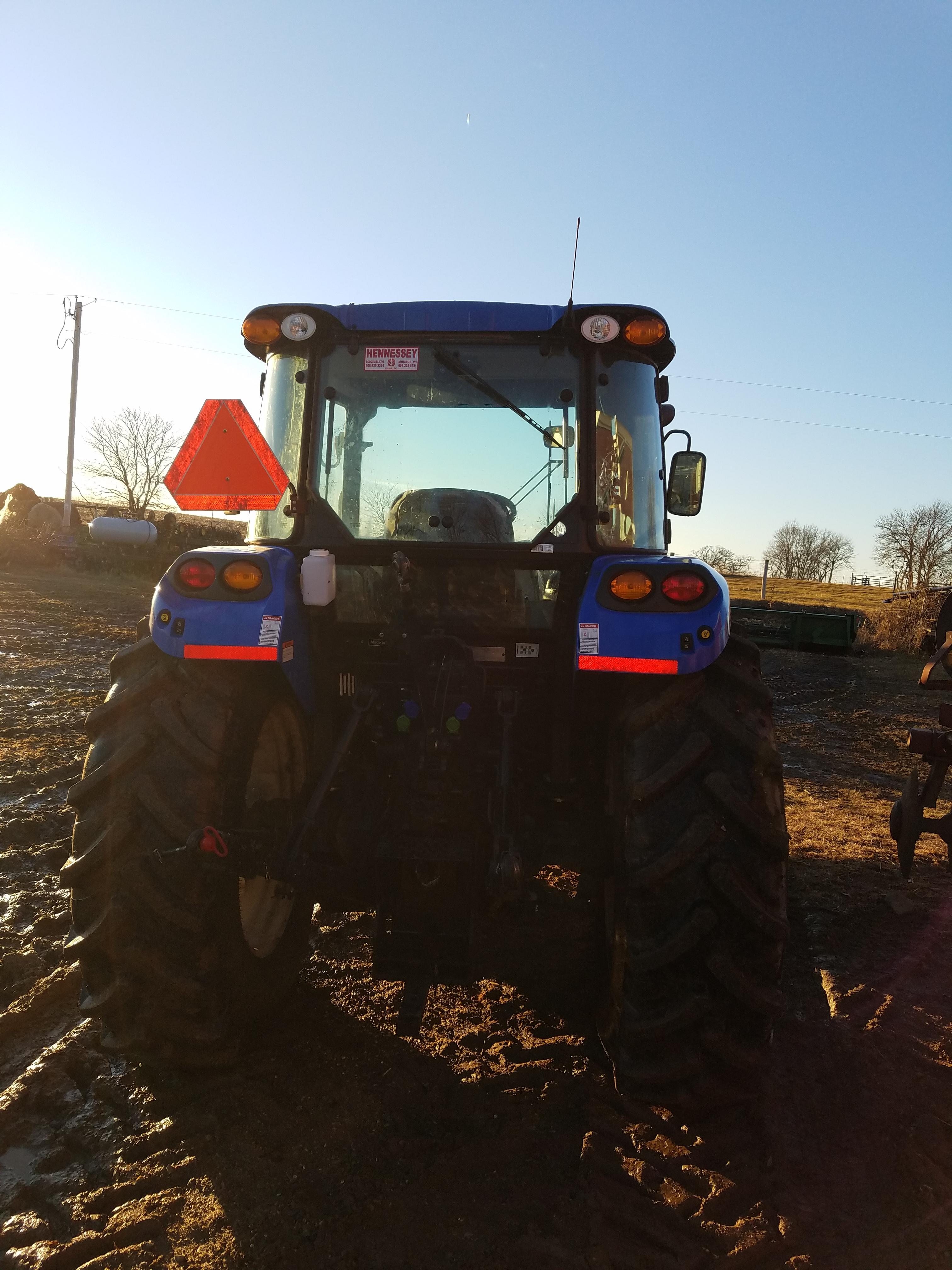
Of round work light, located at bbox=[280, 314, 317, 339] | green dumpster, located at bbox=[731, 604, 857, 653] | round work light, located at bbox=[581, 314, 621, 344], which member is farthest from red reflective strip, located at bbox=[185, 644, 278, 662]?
green dumpster, located at bbox=[731, 604, 857, 653]

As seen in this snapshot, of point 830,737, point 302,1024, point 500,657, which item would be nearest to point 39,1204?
point 302,1024

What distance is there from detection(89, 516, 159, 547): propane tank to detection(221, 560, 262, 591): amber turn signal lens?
63.7 ft

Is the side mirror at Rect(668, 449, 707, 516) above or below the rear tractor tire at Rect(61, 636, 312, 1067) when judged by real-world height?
above

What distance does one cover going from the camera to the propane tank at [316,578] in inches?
119

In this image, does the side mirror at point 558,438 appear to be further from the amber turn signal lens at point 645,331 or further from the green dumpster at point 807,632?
the green dumpster at point 807,632

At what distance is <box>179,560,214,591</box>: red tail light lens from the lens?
2898mm

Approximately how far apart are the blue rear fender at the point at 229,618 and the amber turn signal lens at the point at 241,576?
1cm

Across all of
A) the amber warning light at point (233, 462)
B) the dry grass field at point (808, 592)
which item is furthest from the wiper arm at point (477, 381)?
the dry grass field at point (808, 592)

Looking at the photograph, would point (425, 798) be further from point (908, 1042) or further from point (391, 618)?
point (908, 1042)

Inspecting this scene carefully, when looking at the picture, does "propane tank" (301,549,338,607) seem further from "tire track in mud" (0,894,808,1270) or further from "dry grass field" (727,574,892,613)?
"dry grass field" (727,574,892,613)

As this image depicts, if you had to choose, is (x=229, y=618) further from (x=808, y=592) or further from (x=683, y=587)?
(x=808, y=592)

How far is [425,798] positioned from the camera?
115 inches

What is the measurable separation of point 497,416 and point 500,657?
0.87 m

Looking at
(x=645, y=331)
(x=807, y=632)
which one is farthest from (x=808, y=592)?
(x=645, y=331)
